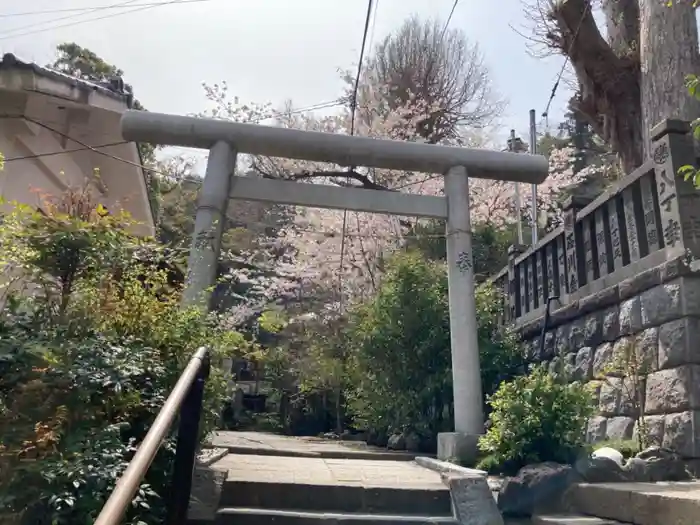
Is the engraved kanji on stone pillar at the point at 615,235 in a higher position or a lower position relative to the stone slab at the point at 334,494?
higher

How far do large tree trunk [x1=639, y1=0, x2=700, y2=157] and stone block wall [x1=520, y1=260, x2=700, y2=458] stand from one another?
3126 millimetres

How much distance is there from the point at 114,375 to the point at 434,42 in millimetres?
19565

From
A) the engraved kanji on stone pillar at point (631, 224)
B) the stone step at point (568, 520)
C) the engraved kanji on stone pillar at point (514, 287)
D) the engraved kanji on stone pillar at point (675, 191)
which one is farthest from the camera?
the engraved kanji on stone pillar at point (514, 287)

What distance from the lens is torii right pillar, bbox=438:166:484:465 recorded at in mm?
6520

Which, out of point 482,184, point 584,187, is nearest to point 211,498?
point 482,184

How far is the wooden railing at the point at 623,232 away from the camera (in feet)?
17.7

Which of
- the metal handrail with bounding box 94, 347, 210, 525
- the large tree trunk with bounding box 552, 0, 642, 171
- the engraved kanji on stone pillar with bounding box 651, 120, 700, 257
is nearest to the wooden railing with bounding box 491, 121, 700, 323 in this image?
the engraved kanji on stone pillar with bounding box 651, 120, 700, 257

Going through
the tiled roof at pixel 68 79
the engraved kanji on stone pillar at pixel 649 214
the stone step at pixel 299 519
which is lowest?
the stone step at pixel 299 519

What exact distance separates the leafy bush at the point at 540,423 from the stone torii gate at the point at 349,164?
1.80 metres

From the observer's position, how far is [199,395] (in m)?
3.38

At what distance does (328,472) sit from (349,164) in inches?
149

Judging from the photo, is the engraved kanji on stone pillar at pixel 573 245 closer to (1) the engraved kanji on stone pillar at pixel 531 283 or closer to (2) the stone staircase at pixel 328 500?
(1) the engraved kanji on stone pillar at pixel 531 283

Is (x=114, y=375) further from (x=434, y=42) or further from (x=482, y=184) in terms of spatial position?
(x=434, y=42)

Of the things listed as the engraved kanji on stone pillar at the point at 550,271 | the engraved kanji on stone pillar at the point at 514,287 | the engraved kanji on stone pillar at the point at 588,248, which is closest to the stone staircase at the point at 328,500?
the engraved kanji on stone pillar at the point at 588,248
